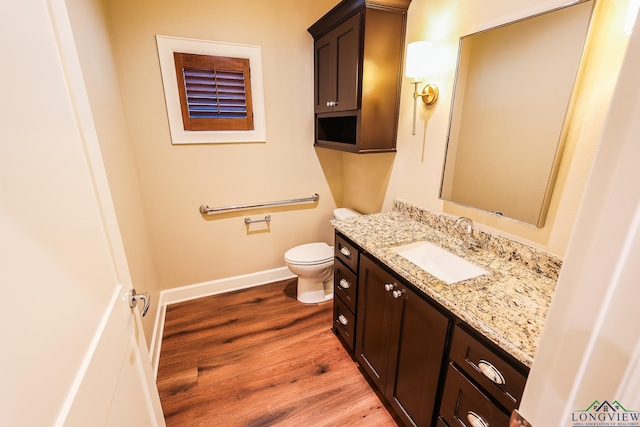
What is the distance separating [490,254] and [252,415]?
1538 millimetres

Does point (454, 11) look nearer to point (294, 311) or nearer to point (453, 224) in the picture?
point (453, 224)

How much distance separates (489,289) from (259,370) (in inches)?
58.1

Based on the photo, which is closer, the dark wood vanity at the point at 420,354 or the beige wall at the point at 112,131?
the dark wood vanity at the point at 420,354

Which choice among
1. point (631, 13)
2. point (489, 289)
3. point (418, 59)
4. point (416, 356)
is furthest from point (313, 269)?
point (631, 13)

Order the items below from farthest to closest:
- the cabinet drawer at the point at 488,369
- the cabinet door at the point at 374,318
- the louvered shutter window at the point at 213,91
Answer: the louvered shutter window at the point at 213,91, the cabinet door at the point at 374,318, the cabinet drawer at the point at 488,369

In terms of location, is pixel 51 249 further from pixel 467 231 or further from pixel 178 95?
pixel 178 95

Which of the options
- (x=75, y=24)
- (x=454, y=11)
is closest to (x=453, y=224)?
(x=454, y=11)

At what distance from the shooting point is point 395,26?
5.69 ft

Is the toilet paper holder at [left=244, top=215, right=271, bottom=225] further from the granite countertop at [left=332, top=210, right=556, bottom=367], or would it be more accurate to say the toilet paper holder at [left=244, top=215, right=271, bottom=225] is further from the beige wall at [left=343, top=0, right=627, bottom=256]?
the granite countertop at [left=332, top=210, right=556, bottom=367]

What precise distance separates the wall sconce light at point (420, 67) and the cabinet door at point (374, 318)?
3.37ft

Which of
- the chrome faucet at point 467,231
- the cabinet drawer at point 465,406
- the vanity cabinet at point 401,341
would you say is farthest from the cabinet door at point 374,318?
the chrome faucet at point 467,231

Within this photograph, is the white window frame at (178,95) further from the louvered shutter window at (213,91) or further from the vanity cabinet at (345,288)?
the vanity cabinet at (345,288)

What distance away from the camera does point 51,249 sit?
1.79 feet

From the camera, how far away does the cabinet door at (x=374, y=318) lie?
1402 millimetres
